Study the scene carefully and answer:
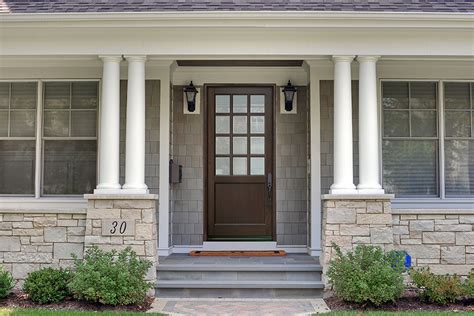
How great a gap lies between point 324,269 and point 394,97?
2.92 meters

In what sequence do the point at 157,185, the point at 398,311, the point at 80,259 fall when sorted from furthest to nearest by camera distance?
the point at 157,185 → the point at 80,259 → the point at 398,311

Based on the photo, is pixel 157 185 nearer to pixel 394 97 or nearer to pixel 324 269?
pixel 324 269

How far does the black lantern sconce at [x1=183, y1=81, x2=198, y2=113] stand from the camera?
786 centimetres

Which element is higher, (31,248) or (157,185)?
(157,185)

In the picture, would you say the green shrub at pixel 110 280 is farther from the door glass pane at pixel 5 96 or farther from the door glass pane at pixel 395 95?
the door glass pane at pixel 395 95

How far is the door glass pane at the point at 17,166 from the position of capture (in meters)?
7.76

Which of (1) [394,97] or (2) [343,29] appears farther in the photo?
(1) [394,97]

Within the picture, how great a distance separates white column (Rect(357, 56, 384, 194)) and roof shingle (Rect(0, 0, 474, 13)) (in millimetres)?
755

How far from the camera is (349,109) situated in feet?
22.1

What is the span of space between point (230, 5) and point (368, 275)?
3841mm

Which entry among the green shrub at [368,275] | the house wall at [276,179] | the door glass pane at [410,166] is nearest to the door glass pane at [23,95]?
the house wall at [276,179]

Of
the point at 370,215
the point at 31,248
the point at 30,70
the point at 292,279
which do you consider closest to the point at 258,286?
the point at 292,279

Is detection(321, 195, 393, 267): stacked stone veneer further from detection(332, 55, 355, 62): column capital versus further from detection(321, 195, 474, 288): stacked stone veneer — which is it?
detection(332, 55, 355, 62): column capital

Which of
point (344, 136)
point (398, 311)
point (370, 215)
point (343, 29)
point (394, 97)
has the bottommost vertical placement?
point (398, 311)
